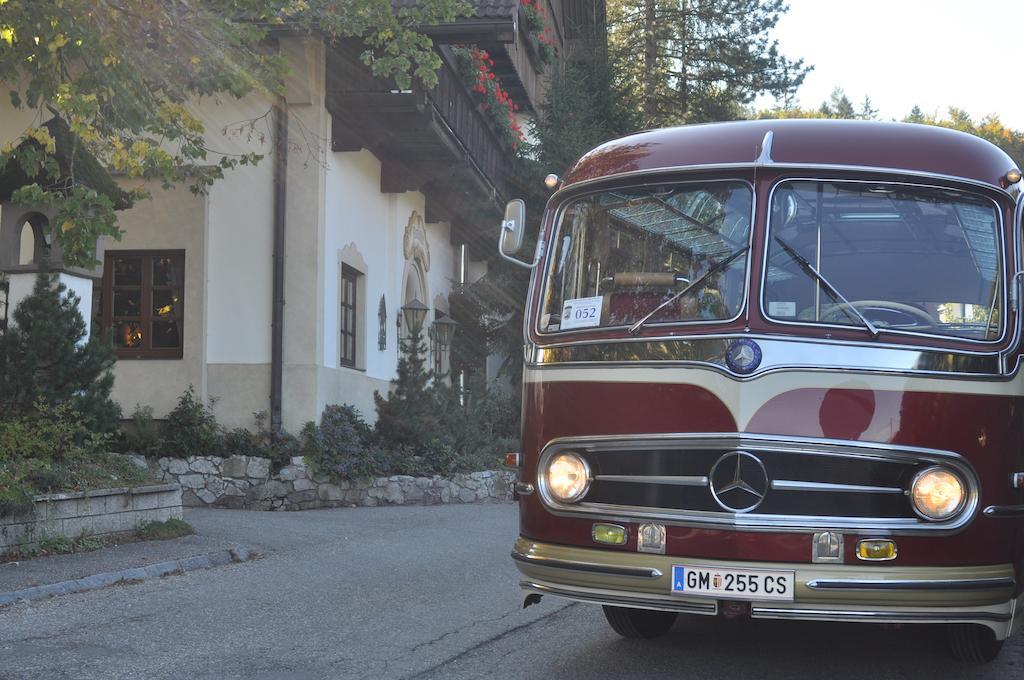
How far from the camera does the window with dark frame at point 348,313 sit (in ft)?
55.7

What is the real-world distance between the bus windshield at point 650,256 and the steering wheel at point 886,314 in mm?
385

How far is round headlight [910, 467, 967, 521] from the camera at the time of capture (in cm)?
508

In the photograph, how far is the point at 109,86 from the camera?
9.80m

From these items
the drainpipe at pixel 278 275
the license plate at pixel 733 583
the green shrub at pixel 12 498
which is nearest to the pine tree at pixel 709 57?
the drainpipe at pixel 278 275

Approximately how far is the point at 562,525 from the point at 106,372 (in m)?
7.39

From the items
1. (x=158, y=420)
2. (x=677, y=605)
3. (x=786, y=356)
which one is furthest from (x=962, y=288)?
(x=158, y=420)

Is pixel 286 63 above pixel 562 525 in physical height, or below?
above

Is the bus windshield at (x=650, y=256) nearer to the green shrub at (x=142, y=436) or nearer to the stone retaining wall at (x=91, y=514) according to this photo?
the stone retaining wall at (x=91, y=514)

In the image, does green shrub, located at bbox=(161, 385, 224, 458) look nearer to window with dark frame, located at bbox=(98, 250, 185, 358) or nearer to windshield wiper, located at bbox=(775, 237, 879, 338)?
window with dark frame, located at bbox=(98, 250, 185, 358)

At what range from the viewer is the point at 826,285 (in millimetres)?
5492

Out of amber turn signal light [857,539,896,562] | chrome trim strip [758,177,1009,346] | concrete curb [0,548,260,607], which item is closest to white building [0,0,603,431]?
concrete curb [0,548,260,607]

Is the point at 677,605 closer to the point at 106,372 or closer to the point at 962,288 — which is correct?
the point at 962,288

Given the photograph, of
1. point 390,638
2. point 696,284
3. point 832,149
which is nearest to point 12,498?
point 390,638

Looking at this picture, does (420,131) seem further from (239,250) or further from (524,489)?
(524,489)
